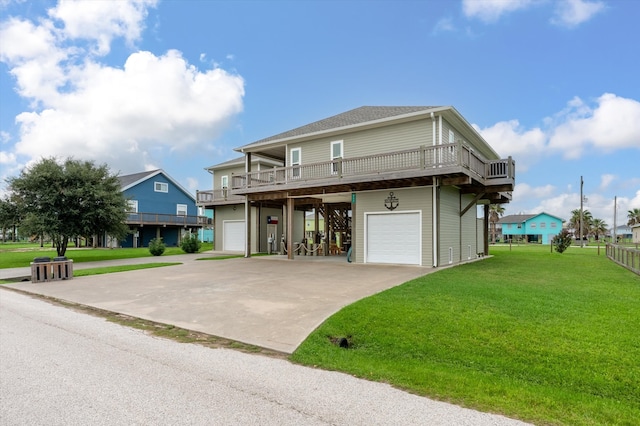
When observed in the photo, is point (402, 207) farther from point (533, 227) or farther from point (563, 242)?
point (533, 227)

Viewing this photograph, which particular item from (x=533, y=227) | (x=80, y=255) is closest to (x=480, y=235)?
(x=80, y=255)

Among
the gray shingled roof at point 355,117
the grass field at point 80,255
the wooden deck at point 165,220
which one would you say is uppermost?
the gray shingled roof at point 355,117

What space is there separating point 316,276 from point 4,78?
16655 millimetres

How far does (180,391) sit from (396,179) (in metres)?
11.5

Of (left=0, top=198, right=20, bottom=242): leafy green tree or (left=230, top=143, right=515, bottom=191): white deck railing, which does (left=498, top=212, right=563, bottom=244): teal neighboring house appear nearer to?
(left=230, top=143, right=515, bottom=191): white deck railing

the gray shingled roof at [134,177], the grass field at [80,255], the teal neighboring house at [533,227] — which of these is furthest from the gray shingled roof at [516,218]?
the gray shingled roof at [134,177]

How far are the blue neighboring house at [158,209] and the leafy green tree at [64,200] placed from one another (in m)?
12.0

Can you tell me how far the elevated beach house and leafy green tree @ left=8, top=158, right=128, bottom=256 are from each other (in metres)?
8.33

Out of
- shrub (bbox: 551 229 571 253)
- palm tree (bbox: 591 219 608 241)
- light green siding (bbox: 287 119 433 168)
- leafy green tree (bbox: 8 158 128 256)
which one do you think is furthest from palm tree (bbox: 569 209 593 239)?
leafy green tree (bbox: 8 158 128 256)

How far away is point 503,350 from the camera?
4.90 m

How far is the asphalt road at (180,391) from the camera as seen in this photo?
10.4ft

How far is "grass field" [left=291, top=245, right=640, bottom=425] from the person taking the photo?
11.9 feet

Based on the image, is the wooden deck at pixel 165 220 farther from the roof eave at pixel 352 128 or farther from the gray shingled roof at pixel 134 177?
the roof eave at pixel 352 128

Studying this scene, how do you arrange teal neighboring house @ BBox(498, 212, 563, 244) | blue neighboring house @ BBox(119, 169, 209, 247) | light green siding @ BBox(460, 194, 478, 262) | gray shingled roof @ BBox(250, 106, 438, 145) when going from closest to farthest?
gray shingled roof @ BBox(250, 106, 438, 145)
light green siding @ BBox(460, 194, 478, 262)
blue neighboring house @ BBox(119, 169, 209, 247)
teal neighboring house @ BBox(498, 212, 563, 244)
